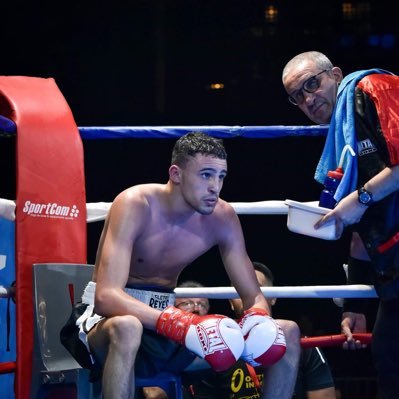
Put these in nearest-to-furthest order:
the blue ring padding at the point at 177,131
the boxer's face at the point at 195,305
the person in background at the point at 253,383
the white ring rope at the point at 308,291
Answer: the white ring rope at the point at 308,291, the blue ring padding at the point at 177,131, the person in background at the point at 253,383, the boxer's face at the point at 195,305

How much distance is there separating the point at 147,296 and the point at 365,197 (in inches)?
24.5

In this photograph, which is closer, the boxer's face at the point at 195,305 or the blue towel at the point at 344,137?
the blue towel at the point at 344,137

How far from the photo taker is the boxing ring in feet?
7.22

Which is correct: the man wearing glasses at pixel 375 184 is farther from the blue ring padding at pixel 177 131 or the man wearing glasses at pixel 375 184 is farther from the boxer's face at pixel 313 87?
the blue ring padding at pixel 177 131

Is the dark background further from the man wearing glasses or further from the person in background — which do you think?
the man wearing glasses

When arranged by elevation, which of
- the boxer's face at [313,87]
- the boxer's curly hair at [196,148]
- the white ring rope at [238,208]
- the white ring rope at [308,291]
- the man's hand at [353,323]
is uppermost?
the boxer's face at [313,87]

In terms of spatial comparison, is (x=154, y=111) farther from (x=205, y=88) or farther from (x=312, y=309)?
(x=312, y=309)

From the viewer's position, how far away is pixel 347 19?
21.1ft

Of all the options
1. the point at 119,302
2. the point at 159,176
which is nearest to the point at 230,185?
the point at 159,176

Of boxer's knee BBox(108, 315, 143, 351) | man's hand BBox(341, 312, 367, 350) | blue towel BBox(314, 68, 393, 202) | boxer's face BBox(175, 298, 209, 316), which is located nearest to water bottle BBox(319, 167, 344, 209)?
blue towel BBox(314, 68, 393, 202)

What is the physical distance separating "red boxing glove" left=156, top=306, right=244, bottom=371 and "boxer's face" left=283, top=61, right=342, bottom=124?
0.80m

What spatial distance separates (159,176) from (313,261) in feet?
4.06

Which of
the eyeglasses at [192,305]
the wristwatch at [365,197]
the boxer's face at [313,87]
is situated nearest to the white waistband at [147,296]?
the wristwatch at [365,197]

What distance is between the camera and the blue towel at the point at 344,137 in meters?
2.23
